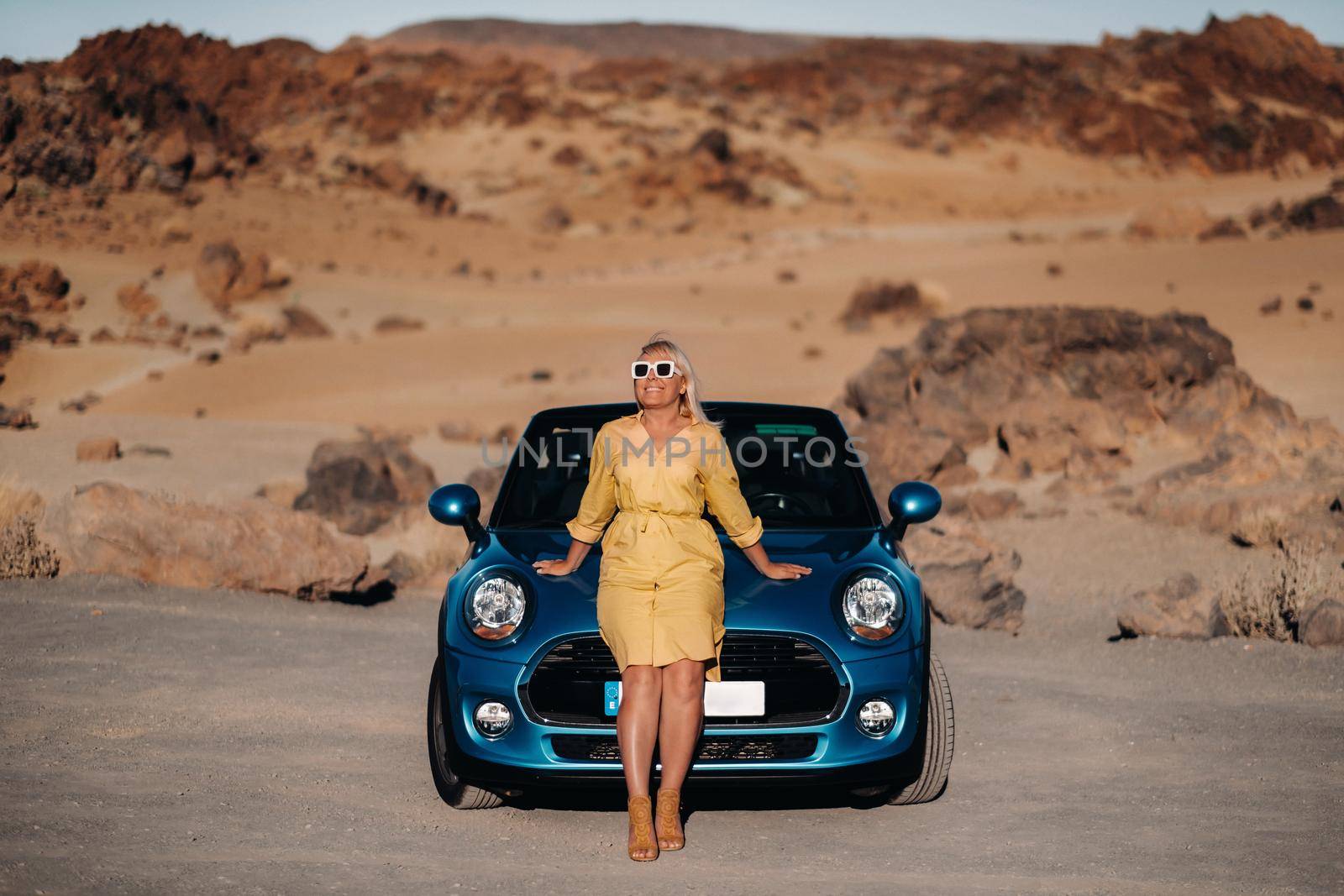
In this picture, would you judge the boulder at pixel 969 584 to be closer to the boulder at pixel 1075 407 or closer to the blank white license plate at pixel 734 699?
the boulder at pixel 1075 407

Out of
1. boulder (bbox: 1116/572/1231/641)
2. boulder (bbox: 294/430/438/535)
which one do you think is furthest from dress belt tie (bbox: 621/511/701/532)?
boulder (bbox: 294/430/438/535)

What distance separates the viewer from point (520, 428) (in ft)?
87.7

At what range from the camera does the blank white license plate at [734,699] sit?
5461 mm

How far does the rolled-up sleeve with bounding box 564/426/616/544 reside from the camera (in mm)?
5457

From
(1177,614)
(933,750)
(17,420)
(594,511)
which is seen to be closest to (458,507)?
(594,511)

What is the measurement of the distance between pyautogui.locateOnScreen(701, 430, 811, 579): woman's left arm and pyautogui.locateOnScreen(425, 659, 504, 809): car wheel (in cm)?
121

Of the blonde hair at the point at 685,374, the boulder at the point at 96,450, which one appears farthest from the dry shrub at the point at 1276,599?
the boulder at the point at 96,450

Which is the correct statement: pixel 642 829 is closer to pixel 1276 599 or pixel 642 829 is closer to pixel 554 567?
pixel 554 567

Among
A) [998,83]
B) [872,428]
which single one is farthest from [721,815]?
[998,83]

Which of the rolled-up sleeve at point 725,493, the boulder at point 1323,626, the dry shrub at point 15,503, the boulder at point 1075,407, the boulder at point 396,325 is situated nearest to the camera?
the rolled-up sleeve at point 725,493

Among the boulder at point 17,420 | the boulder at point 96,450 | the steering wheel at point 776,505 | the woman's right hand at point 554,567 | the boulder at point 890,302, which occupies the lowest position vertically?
the woman's right hand at point 554,567

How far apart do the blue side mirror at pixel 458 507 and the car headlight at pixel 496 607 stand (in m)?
0.64

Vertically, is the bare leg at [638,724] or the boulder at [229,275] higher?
the boulder at [229,275]

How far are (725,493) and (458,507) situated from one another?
141 cm
